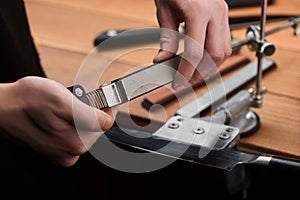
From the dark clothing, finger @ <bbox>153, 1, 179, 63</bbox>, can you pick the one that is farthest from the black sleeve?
finger @ <bbox>153, 1, 179, 63</bbox>

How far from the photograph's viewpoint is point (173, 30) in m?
0.69

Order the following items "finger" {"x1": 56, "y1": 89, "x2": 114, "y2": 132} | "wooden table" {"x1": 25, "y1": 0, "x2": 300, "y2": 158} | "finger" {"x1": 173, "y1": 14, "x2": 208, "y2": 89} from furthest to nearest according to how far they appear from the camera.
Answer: "wooden table" {"x1": 25, "y1": 0, "x2": 300, "y2": 158} < "finger" {"x1": 173, "y1": 14, "x2": 208, "y2": 89} < "finger" {"x1": 56, "y1": 89, "x2": 114, "y2": 132}

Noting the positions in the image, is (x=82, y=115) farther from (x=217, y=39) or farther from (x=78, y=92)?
(x=217, y=39)

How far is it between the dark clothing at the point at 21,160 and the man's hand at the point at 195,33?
25 cm

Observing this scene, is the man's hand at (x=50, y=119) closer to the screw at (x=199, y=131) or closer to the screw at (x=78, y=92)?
the screw at (x=78, y=92)

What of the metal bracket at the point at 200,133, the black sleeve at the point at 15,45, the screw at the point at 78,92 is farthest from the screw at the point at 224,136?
the black sleeve at the point at 15,45

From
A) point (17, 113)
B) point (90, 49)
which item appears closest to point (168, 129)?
point (17, 113)

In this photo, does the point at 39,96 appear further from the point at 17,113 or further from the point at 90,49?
the point at 90,49

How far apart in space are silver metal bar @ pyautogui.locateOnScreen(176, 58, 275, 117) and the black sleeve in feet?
0.80

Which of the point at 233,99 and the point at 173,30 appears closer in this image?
the point at 173,30

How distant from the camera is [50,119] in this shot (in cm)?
54

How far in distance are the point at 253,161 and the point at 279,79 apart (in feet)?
1.05

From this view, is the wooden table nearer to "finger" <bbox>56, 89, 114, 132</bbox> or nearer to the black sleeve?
the black sleeve

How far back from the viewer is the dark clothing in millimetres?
809
